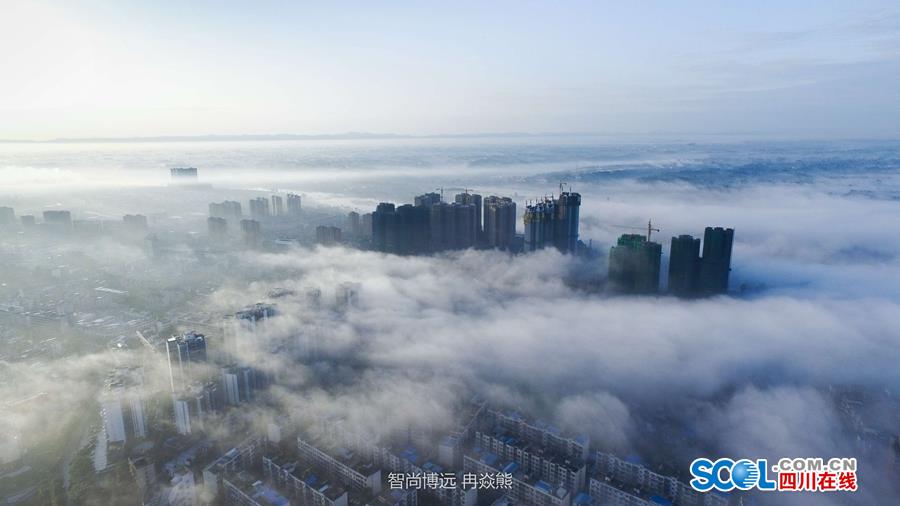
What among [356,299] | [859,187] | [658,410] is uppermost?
[859,187]

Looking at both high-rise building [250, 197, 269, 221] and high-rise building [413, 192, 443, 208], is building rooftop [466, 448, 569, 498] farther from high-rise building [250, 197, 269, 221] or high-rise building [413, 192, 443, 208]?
high-rise building [250, 197, 269, 221]

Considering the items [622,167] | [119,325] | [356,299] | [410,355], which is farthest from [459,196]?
[622,167]

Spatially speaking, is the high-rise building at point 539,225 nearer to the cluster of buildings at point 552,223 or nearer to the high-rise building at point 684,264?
the cluster of buildings at point 552,223

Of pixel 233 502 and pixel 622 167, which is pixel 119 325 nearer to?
pixel 233 502

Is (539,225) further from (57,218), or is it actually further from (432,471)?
(57,218)

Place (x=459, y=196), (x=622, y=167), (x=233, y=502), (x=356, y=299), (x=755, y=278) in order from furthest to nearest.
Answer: (x=622, y=167), (x=459, y=196), (x=755, y=278), (x=356, y=299), (x=233, y=502)

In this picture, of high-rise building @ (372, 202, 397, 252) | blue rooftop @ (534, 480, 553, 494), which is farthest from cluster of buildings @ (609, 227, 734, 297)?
blue rooftop @ (534, 480, 553, 494)

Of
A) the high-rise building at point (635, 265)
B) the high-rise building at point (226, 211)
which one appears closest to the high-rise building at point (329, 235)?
the high-rise building at point (226, 211)

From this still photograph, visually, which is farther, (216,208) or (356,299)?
(216,208)
